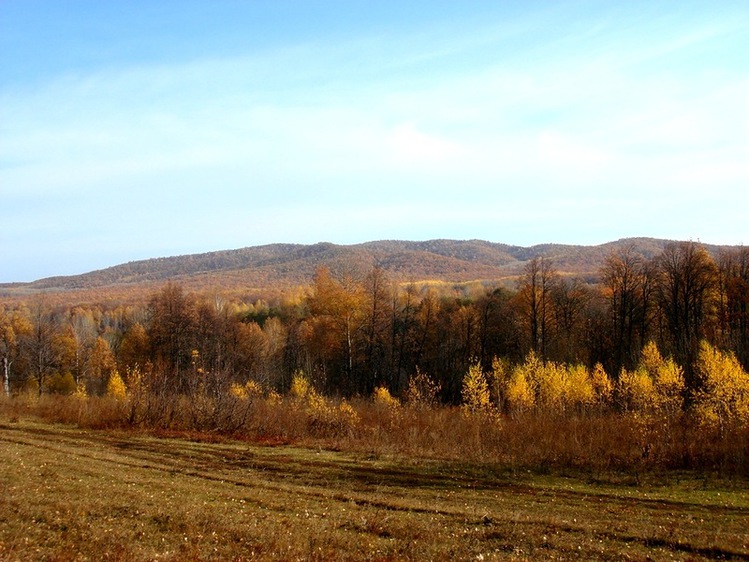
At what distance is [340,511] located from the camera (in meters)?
17.1

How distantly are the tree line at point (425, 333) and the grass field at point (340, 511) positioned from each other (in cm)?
2319

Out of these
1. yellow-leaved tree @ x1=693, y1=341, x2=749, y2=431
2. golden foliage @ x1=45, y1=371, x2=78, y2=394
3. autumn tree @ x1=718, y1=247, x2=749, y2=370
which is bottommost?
golden foliage @ x1=45, y1=371, x2=78, y2=394

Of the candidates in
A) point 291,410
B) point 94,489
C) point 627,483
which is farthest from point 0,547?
point 291,410

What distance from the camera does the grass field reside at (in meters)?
13.2

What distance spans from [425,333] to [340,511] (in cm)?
5574

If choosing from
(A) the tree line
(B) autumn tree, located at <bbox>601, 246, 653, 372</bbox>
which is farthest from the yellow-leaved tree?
(B) autumn tree, located at <bbox>601, 246, 653, 372</bbox>

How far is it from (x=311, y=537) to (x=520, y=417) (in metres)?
27.5

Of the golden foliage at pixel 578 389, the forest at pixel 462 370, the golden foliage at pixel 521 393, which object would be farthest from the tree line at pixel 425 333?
the golden foliage at pixel 521 393

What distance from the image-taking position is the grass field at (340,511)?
43.2 ft

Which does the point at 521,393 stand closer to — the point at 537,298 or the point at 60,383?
the point at 537,298

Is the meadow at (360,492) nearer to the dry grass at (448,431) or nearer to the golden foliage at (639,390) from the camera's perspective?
the dry grass at (448,431)

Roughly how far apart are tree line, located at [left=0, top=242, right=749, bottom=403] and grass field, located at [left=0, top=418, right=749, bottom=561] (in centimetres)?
2319

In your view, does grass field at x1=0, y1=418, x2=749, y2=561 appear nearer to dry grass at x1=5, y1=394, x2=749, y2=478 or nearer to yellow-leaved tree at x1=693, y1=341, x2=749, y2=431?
dry grass at x1=5, y1=394, x2=749, y2=478

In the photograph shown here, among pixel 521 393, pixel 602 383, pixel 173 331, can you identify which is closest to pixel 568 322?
pixel 602 383
